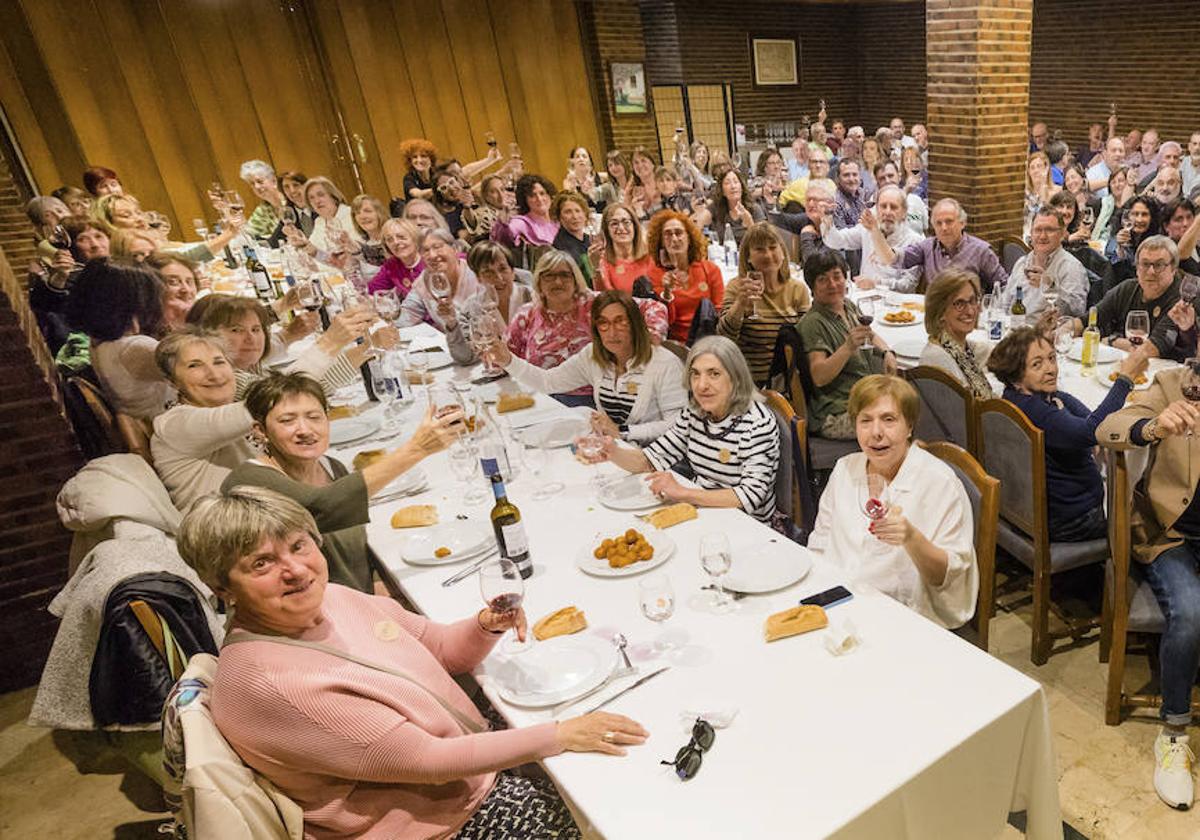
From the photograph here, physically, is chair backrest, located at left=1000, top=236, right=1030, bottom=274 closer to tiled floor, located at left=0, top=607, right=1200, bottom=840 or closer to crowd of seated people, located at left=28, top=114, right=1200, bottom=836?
crowd of seated people, located at left=28, top=114, right=1200, bottom=836

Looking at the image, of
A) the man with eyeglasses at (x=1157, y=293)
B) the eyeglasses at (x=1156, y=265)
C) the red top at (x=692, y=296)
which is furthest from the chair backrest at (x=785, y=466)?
the eyeglasses at (x=1156, y=265)

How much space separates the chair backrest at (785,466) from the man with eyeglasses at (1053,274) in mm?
2128

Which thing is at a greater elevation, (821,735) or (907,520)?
(907,520)

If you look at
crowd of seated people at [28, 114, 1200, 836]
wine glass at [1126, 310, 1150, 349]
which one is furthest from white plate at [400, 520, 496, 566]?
wine glass at [1126, 310, 1150, 349]

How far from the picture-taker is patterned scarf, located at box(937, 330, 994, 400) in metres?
3.04

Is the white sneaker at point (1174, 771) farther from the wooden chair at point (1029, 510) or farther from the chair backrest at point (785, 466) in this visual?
the chair backrest at point (785, 466)

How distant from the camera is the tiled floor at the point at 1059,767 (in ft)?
7.06

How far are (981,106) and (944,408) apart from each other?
394 centimetres

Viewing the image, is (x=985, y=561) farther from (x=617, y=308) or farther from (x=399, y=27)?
(x=399, y=27)

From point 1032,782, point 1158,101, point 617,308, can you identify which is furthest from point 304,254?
point 1158,101

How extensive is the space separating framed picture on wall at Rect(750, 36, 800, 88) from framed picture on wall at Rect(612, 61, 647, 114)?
3614 millimetres

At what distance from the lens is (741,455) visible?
103 inches

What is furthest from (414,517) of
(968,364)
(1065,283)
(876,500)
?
(1065,283)

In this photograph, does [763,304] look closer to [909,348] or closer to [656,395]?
[909,348]
